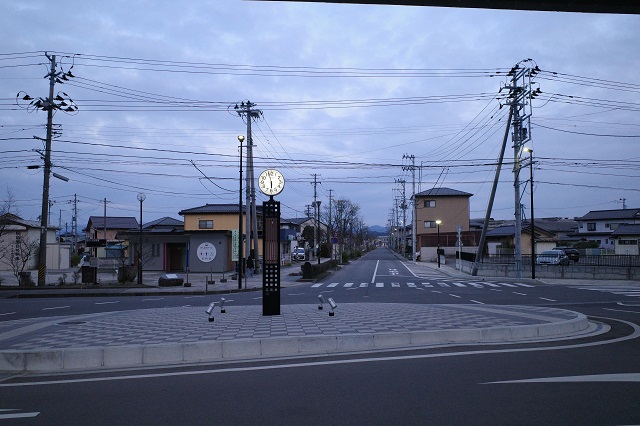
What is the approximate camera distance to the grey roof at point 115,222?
74.0 metres

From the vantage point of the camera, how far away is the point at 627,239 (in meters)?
49.0

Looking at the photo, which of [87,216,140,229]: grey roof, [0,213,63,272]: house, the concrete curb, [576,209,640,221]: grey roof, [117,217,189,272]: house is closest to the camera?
the concrete curb

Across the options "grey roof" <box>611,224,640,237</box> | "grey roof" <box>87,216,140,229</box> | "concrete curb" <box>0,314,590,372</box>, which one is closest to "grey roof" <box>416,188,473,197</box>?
"grey roof" <box>611,224,640,237</box>

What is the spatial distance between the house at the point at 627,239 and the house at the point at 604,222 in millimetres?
10702

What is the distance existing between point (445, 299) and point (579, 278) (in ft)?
60.7

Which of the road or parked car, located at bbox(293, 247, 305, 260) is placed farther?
parked car, located at bbox(293, 247, 305, 260)

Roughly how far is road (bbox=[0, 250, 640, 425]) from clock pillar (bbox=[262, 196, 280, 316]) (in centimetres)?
456

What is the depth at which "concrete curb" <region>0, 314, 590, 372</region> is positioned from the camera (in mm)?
8789

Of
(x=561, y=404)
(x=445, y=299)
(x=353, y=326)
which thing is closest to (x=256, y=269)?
(x=445, y=299)

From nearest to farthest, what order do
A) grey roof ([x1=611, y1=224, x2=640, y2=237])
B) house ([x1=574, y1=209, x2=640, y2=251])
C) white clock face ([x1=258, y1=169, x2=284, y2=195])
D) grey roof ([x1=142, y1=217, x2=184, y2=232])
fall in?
white clock face ([x1=258, y1=169, x2=284, y2=195])
grey roof ([x1=611, y1=224, x2=640, y2=237])
grey roof ([x1=142, y1=217, x2=184, y2=232])
house ([x1=574, y1=209, x2=640, y2=251])

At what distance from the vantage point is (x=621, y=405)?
604 centimetres

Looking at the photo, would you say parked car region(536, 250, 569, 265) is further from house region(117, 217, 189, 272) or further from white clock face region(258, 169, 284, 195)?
white clock face region(258, 169, 284, 195)

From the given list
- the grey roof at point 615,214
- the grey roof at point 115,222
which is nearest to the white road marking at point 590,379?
the grey roof at point 615,214

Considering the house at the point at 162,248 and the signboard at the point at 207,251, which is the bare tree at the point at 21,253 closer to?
the house at the point at 162,248
